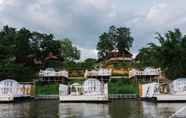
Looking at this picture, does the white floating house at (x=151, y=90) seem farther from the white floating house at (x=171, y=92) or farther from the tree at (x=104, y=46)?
the tree at (x=104, y=46)

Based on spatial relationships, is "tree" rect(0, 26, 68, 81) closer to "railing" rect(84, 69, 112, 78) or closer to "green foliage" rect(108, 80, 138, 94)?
"railing" rect(84, 69, 112, 78)

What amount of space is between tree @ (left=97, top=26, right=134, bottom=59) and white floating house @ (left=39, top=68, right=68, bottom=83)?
3528cm

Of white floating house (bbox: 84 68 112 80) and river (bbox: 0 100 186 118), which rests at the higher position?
white floating house (bbox: 84 68 112 80)

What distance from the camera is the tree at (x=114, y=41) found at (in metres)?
130

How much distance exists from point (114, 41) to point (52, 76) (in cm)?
4392

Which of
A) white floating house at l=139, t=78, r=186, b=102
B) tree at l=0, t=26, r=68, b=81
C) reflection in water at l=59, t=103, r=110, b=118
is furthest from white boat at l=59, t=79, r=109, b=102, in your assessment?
tree at l=0, t=26, r=68, b=81

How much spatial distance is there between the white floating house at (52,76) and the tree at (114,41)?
35.3 metres

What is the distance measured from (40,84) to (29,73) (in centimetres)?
339

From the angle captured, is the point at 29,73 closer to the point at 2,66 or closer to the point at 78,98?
the point at 2,66

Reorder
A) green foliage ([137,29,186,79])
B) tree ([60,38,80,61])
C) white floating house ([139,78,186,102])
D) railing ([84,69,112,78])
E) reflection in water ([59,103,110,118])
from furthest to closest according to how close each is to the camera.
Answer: tree ([60,38,80,61])
railing ([84,69,112,78])
green foliage ([137,29,186,79])
white floating house ([139,78,186,102])
reflection in water ([59,103,110,118])

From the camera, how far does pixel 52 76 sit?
9256 centimetres

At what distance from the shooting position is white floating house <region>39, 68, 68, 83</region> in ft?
300

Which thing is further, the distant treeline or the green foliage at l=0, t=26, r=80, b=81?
the green foliage at l=0, t=26, r=80, b=81

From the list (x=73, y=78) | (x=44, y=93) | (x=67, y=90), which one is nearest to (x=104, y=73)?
(x=73, y=78)
